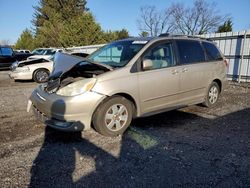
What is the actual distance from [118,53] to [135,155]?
225 centimetres

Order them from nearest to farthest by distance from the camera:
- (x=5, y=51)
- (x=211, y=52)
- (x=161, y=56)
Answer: (x=161, y=56) < (x=211, y=52) < (x=5, y=51)

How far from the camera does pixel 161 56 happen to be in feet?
15.6

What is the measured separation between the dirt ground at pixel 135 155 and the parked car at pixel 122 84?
348 millimetres

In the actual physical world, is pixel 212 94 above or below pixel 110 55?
below

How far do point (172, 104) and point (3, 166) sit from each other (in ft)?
10.5

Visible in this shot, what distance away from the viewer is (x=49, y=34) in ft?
115

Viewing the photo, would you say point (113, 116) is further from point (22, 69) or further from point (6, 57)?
point (6, 57)

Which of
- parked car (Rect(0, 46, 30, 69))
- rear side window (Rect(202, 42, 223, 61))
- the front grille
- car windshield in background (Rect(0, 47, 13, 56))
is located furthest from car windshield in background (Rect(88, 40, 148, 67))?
car windshield in background (Rect(0, 47, 13, 56))

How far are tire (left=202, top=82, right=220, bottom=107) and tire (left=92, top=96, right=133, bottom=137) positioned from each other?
253 centimetres

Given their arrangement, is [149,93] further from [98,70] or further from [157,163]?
[157,163]

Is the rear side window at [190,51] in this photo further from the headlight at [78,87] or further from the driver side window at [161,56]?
the headlight at [78,87]

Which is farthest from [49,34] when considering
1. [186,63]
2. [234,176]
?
[234,176]

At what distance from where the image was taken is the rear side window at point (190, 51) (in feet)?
16.6

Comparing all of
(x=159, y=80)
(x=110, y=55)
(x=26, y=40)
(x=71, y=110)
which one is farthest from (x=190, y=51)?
(x=26, y=40)
